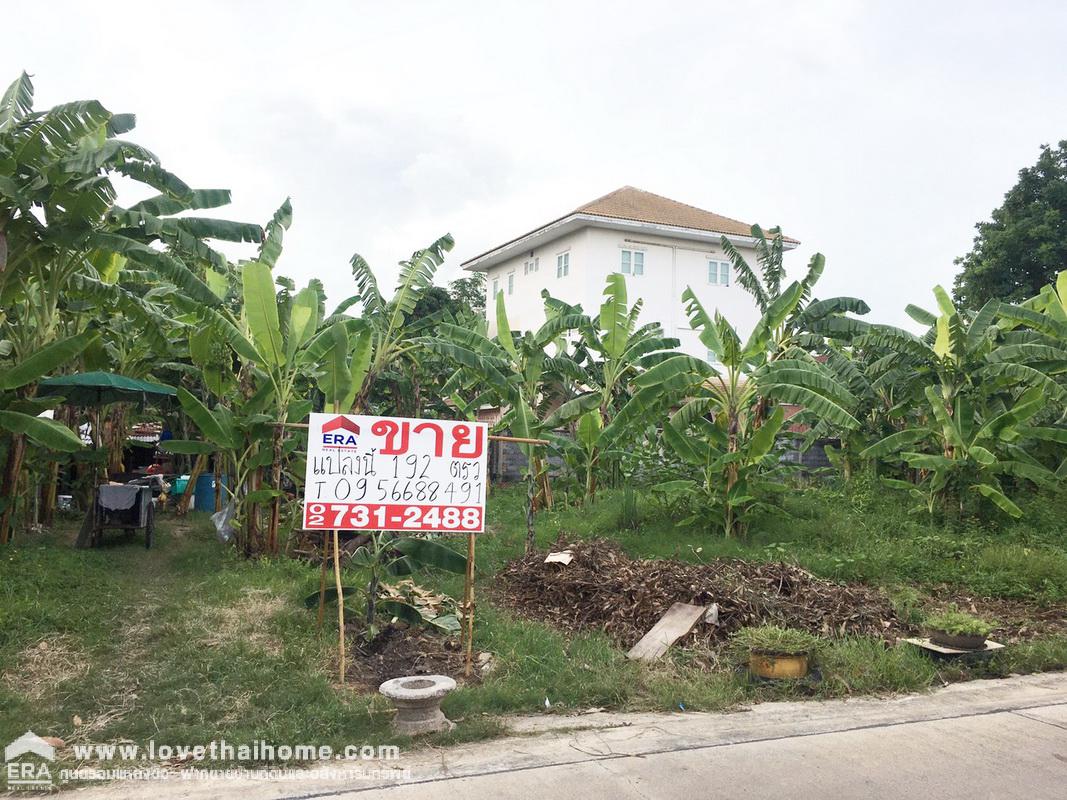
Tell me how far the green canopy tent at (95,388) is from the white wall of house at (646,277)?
1968cm

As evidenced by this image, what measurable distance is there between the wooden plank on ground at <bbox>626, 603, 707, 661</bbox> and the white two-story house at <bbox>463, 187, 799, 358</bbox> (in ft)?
71.1

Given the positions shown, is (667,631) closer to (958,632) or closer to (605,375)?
(958,632)

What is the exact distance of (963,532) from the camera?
11438mm

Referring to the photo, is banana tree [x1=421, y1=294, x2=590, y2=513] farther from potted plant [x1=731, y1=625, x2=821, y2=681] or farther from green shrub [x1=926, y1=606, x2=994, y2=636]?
green shrub [x1=926, y1=606, x2=994, y2=636]

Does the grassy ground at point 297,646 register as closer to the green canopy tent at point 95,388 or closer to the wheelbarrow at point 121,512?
the wheelbarrow at point 121,512

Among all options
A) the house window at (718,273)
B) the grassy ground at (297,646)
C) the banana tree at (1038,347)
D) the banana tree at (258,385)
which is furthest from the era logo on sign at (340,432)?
the house window at (718,273)

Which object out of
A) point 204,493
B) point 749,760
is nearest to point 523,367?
point 204,493

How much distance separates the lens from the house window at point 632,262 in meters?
29.5

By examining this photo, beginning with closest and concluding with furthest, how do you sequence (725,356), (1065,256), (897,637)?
(897,637)
(725,356)
(1065,256)

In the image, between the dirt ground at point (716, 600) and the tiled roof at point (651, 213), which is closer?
the dirt ground at point (716, 600)

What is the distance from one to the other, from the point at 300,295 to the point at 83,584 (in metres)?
4.18

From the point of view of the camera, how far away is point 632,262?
29.6m

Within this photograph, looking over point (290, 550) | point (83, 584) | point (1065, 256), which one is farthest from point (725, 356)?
point (1065, 256)

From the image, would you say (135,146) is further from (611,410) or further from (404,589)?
(611,410)
